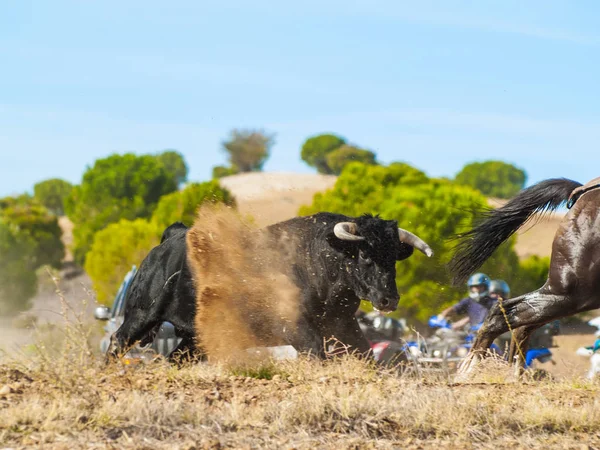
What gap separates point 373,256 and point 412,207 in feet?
73.0

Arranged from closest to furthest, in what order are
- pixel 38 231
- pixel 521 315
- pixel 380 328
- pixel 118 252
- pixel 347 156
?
1. pixel 521 315
2. pixel 380 328
3. pixel 118 252
4. pixel 38 231
5. pixel 347 156

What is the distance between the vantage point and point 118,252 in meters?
42.6

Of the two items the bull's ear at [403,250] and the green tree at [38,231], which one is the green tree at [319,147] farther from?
the bull's ear at [403,250]

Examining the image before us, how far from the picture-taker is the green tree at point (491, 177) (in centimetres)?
8231

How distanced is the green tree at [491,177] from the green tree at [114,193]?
1024 inches

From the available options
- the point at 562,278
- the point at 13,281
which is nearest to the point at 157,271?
the point at 562,278

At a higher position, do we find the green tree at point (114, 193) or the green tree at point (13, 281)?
the green tree at point (114, 193)

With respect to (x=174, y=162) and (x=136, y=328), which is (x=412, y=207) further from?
(x=174, y=162)

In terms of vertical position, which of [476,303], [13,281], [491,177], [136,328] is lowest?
[13,281]

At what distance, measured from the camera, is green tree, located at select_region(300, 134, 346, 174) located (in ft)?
280

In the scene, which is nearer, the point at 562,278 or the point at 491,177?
the point at 562,278

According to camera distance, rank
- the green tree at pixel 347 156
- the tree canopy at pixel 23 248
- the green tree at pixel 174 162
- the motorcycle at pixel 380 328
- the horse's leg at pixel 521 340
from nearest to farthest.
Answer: the horse's leg at pixel 521 340 → the motorcycle at pixel 380 328 → the tree canopy at pixel 23 248 → the green tree at pixel 347 156 → the green tree at pixel 174 162

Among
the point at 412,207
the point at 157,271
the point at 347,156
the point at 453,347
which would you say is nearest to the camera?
the point at 157,271

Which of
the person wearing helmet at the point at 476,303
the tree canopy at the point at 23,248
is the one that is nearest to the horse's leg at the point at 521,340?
the person wearing helmet at the point at 476,303
